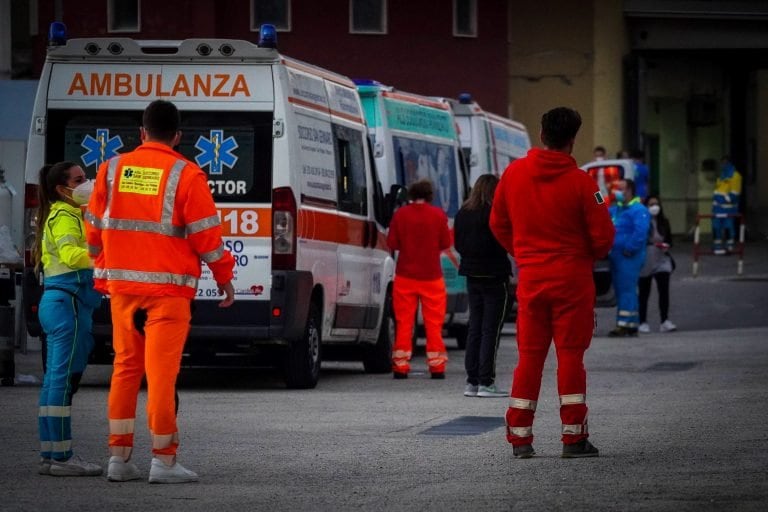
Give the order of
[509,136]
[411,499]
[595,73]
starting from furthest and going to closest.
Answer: [595,73], [509,136], [411,499]

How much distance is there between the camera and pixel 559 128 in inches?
414

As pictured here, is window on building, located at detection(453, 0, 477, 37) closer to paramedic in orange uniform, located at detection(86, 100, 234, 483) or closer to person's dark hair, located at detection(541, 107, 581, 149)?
person's dark hair, located at detection(541, 107, 581, 149)

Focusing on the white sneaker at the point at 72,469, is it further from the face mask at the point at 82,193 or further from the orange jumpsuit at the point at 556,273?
the orange jumpsuit at the point at 556,273

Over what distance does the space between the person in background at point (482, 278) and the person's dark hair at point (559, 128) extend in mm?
4938

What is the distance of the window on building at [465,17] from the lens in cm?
4491

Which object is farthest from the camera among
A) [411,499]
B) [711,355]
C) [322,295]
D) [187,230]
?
[711,355]

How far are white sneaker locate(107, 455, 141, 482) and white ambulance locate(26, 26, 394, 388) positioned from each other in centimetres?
576

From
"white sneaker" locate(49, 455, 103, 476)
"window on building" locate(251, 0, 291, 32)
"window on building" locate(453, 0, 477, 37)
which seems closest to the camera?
"white sneaker" locate(49, 455, 103, 476)

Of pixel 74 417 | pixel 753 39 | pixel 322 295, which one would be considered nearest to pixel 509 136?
pixel 322 295

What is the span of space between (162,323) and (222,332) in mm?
5962

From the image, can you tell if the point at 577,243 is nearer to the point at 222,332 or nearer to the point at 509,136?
the point at 222,332

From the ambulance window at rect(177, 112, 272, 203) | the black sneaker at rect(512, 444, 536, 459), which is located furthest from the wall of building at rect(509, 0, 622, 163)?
the black sneaker at rect(512, 444, 536, 459)

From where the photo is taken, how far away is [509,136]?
26.1 m

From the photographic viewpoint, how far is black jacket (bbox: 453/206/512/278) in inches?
615
